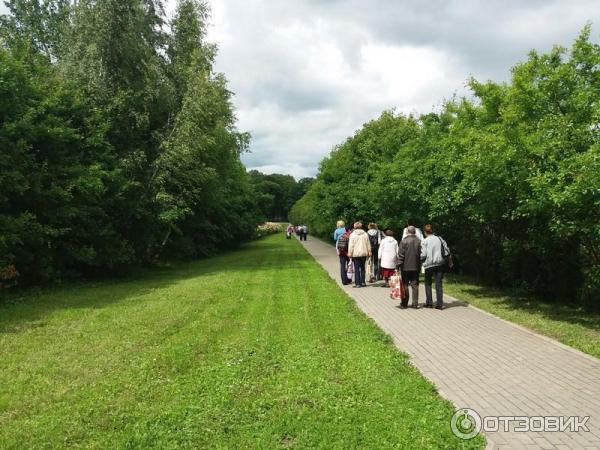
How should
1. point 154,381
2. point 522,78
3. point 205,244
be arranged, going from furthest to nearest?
point 205,244 → point 522,78 → point 154,381

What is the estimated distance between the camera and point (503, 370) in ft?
20.1

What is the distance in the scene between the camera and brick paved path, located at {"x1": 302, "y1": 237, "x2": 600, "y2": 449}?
446 cm

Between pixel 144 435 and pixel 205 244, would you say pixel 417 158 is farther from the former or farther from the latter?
pixel 205 244

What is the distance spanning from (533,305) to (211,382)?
28.3ft

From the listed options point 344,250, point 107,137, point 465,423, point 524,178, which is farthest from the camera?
point 107,137

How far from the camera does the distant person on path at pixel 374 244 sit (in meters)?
15.7

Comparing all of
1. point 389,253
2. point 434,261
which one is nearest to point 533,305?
point 434,261

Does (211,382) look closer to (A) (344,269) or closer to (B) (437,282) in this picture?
(B) (437,282)

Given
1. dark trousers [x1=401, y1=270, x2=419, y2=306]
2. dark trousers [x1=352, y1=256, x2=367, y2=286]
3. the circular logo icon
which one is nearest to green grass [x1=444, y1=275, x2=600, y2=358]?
dark trousers [x1=401, y1=270, x2=419, y2=306]

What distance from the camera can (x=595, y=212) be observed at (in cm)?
830

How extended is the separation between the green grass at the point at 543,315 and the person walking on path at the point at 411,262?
1.62 metres

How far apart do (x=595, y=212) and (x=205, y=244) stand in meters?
25.5

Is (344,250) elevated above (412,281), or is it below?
above

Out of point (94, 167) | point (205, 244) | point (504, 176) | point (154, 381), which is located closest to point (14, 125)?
point (94, 167)
